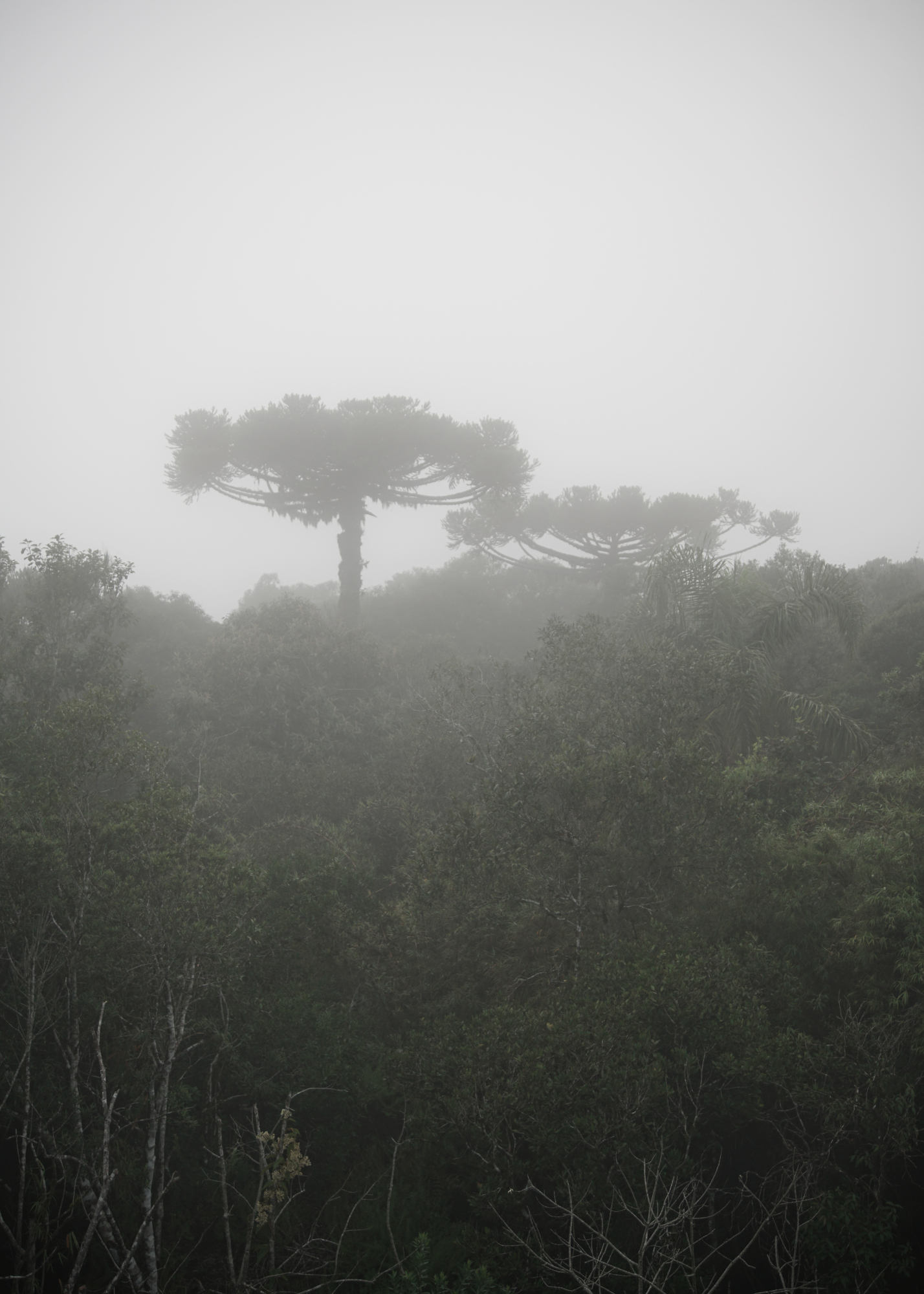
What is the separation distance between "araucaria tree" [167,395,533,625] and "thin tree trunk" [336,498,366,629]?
4cm

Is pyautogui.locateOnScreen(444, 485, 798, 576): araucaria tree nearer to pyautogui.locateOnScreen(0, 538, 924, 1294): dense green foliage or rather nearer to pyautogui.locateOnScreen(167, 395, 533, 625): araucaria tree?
pyautogui.locateOnScreen(167, 395, 533, 625): araucaria tree

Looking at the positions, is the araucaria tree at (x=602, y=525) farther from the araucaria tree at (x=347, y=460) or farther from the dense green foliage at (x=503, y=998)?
the dense green foliage at (x=503, y=998)

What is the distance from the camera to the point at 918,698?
13867mm

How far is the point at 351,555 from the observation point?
93.1ft

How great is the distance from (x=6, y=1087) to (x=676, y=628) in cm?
1563

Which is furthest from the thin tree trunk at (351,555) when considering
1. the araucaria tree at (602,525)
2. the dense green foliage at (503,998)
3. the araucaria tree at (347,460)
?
the dense green foliage at (503,998)

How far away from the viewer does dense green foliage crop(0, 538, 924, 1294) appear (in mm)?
7434

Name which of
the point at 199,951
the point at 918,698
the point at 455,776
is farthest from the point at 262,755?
the point at 918,698

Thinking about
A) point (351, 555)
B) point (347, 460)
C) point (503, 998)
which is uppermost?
point (347, 460)

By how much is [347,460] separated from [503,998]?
22.2 meters

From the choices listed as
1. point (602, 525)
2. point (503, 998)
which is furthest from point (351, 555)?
point (503, 998)

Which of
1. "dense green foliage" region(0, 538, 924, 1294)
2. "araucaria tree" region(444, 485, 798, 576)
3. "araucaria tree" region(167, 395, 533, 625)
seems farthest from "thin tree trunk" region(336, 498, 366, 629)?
"dense green foliage" region(0, 538, 924, 1294)

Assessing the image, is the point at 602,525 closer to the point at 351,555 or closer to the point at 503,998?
the point at 351,555

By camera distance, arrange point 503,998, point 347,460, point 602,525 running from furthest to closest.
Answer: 1. point 602,525
2. point 347,460
3. point 503,998
